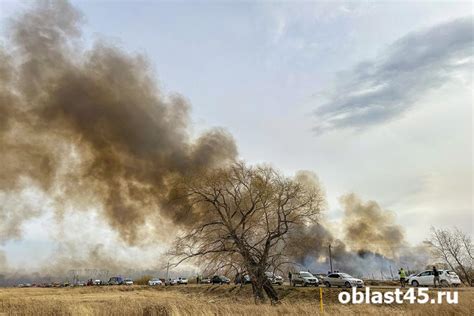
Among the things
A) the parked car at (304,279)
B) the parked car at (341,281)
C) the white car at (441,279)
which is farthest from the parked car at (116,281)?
the white car at (441,279)

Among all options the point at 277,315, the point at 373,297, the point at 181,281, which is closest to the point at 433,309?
the point at 277,315

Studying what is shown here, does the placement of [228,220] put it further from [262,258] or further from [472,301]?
[472,301]

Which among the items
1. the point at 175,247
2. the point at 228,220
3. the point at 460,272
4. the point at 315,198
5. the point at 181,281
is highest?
the point at 315,198

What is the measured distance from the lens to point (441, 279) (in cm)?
3177

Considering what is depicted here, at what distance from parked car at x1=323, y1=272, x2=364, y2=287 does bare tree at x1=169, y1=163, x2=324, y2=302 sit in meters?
8.52

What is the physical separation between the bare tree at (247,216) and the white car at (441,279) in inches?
416

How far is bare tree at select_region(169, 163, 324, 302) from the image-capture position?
32.2 meters

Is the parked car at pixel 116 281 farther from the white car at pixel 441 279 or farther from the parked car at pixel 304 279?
the white car at pixel 441 279

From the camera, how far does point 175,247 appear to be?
1228 inches

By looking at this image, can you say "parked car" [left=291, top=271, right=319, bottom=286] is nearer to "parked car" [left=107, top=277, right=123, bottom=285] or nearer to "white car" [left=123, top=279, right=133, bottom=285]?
"white car" [left=123, top=279, right=133, bottom=285]

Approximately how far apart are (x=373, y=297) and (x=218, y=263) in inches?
487

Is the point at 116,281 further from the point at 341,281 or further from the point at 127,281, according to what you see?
the point at 341,281

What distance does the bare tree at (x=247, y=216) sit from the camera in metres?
32.2

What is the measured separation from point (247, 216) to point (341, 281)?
→ 42.0ft
